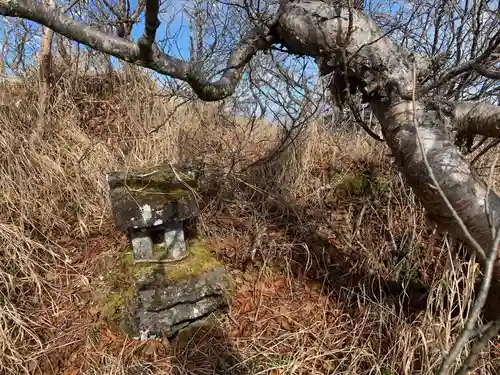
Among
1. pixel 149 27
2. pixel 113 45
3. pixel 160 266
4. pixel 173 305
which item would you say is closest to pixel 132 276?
pixel 160 266

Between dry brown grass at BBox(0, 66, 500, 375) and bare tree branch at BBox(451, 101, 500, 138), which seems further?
dry brown grass at BBox(0, 66, 500, 375)

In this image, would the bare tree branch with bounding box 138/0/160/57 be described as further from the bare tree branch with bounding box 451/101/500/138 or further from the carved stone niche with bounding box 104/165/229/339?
the bare tree branch with bounding box 451/101/500/138

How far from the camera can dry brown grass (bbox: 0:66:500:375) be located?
1947 mm

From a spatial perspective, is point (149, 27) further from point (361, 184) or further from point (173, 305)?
point (361, 184)

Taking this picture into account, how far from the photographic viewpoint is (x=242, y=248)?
8.78 ft

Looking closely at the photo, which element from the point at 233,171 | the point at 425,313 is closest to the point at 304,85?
the point at 233,171

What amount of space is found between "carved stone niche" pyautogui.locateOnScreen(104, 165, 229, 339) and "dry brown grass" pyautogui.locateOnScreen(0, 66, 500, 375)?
136mm

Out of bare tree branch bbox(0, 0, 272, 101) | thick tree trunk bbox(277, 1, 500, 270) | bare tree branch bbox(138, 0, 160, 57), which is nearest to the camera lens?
bare tree branch bbox(138, 0, 160, 57)

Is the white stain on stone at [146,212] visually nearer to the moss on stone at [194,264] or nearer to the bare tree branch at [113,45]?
the moss on stone at [194,264]

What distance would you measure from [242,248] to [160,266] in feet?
2.10

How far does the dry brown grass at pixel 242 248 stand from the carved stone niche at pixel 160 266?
5.3 inches

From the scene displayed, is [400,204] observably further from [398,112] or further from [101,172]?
[101,172]

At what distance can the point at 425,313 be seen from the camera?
6.03 feet

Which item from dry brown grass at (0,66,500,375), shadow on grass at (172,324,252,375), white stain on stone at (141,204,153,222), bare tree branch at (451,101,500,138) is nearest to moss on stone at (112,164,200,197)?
white stain on stone at (141,204,153,222)
